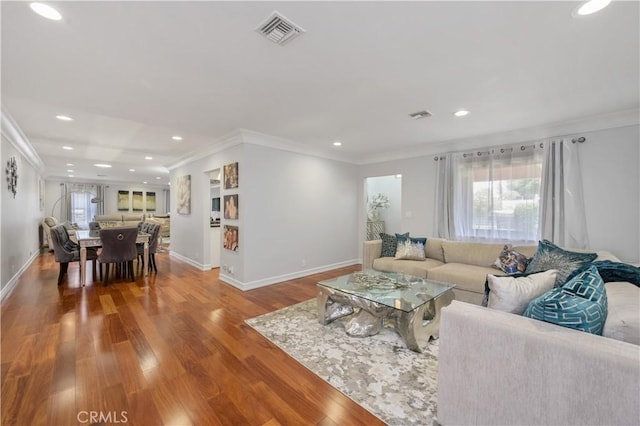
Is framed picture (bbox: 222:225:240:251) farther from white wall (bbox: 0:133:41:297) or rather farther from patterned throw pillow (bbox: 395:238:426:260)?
white wall (bbox: 0:133:41:297)

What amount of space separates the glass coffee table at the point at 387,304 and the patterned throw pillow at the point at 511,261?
3.27 ft

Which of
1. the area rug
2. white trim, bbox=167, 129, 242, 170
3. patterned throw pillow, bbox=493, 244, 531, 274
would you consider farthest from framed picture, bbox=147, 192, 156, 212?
patterned throw pillow, bbox=493, 244, 531, 274

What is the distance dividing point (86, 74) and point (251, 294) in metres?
3.07

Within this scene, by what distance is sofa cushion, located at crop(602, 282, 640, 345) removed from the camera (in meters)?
1.15

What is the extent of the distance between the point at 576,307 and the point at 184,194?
6.41m

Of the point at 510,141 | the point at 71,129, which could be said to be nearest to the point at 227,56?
the point at 71,129

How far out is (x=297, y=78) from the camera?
2377 mm

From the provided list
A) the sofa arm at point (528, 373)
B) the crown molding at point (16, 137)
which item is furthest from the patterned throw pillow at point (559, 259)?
the crown molding at point (16, 137)

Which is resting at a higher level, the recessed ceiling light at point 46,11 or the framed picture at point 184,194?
the recessed ceiling light at point 46,11

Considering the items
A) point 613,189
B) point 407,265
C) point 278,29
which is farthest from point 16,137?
point 613,189

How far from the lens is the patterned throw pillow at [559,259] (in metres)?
2.47

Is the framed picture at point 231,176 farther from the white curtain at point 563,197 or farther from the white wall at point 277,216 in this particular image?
the white curtain at point 563,197

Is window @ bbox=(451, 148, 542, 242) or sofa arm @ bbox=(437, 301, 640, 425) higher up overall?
window @ bbox=(451, 148, 542, 242)

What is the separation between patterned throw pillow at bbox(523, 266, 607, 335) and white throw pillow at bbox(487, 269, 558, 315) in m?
0.07
